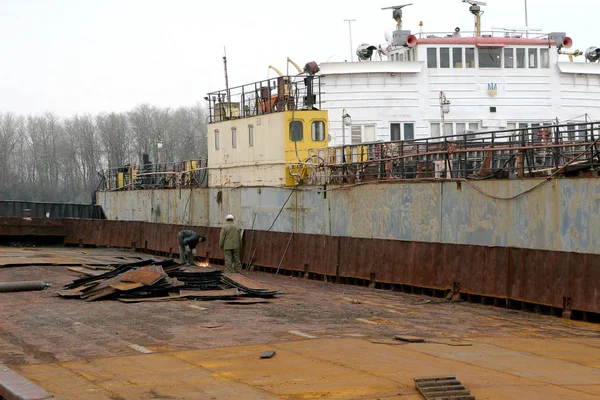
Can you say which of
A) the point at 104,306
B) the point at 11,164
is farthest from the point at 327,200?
the point at 11,164

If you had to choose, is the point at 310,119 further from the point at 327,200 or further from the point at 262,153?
the point at 327,200

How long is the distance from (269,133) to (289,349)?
A: 72.6 feet

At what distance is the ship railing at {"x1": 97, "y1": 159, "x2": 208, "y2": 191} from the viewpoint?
1690 inches

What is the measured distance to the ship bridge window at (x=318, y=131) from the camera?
3547 centimetres

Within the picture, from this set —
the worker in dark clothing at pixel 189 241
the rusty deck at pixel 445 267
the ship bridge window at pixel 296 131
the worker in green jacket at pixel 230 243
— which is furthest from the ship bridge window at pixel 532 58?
the worker in dark clothing at pixel 189 241

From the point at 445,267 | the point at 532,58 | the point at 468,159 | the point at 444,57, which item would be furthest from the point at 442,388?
the point at 532,58

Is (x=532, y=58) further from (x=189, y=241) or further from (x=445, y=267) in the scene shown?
(x=445, y=267)

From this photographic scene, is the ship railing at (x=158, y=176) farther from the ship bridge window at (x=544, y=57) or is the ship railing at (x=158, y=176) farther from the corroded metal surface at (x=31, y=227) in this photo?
the ship bridge window at (x=544, y=57)

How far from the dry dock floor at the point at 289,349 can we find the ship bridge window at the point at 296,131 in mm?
13669

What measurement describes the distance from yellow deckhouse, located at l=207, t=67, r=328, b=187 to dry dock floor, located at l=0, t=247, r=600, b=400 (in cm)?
1362

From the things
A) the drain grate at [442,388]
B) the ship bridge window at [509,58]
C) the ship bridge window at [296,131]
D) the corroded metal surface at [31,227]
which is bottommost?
the drain grate at [442,388]

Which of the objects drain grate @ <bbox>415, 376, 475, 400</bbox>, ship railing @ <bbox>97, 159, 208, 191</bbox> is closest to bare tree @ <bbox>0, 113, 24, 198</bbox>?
ship railing @ <bbox>97, 159, 208, 191</bbox>

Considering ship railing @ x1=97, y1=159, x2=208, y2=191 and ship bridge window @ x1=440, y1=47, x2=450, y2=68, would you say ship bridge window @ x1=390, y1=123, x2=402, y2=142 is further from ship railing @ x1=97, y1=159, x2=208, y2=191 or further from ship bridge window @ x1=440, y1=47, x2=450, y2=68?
ship railing @ x1=97, y1=159, x2=208, y2=191

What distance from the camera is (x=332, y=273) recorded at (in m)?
27.4
